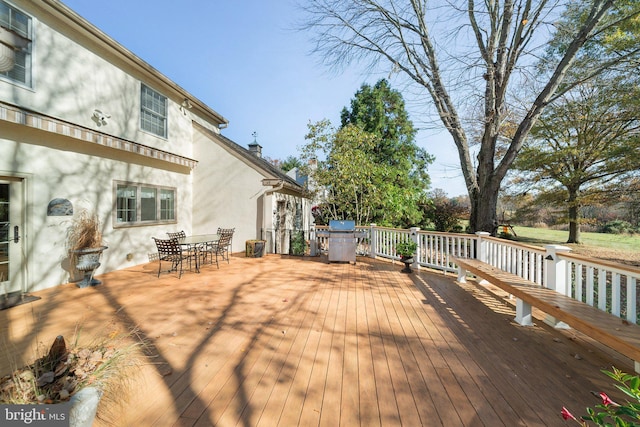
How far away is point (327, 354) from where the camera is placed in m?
2.77

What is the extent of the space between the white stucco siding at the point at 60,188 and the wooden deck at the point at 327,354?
2.38 feet

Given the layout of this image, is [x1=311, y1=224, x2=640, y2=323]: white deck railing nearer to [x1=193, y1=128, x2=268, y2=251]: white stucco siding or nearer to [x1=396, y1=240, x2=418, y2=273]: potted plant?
[x1=396, y1=240, x2=418, y2=273]: potted plant

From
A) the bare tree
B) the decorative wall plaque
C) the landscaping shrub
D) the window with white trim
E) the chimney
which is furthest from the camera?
the landscaping shrub

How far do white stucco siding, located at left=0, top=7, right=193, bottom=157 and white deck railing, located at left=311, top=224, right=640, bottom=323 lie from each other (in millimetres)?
6132

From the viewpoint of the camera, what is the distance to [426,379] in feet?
7.80

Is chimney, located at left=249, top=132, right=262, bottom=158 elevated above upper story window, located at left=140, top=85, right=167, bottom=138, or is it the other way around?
chimney, located at left=249, top=132, right=262, bottom=158

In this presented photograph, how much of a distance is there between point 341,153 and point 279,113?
499 centimetres

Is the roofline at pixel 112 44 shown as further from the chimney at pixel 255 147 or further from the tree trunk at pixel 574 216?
the tree trunk at pixel 574 216

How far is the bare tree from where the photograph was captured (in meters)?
6.00

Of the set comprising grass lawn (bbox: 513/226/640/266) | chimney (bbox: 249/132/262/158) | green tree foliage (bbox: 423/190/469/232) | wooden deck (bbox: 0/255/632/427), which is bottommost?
wooden deck (bbox: 0/255/632/427)

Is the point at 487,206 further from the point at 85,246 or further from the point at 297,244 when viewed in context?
the point at 85,246

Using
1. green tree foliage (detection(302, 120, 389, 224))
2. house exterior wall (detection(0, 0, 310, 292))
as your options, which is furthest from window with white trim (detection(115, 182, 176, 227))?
green tree foliage (detection(302, 120, 389, 224))

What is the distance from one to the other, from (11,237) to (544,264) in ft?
28.6

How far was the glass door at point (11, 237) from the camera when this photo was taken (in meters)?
4.39
